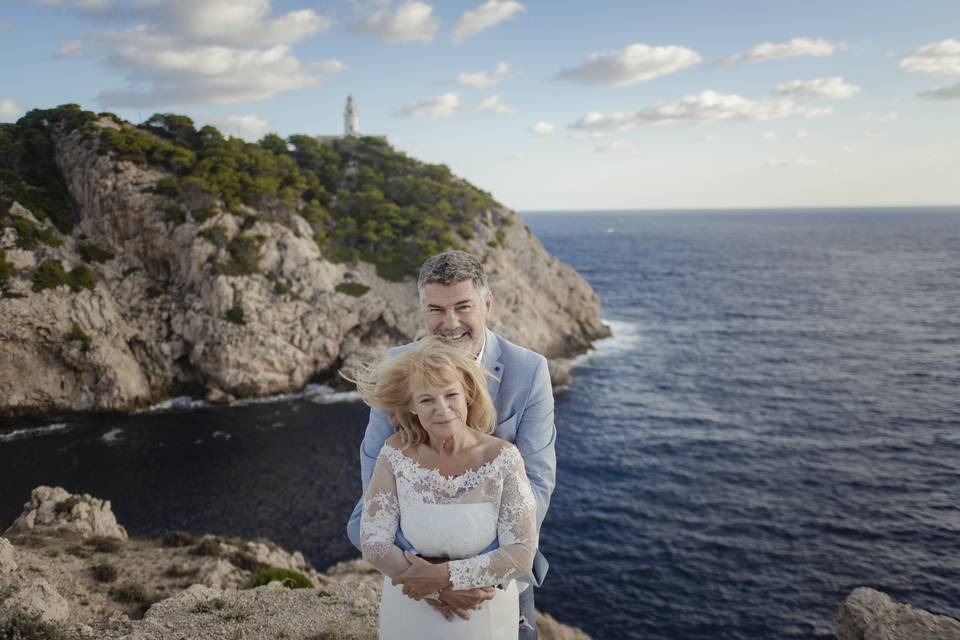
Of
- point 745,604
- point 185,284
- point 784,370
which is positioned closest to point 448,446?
point 745,604

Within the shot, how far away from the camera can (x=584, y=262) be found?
117938mm

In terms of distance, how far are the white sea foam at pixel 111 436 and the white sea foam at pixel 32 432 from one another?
3.07 metres

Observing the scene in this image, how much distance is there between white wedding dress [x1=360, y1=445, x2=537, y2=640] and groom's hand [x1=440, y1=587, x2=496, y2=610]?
2.8 inches

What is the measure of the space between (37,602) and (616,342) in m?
50.6

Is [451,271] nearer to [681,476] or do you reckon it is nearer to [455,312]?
[455,312]

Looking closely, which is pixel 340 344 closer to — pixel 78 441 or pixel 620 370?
pixel 78 441

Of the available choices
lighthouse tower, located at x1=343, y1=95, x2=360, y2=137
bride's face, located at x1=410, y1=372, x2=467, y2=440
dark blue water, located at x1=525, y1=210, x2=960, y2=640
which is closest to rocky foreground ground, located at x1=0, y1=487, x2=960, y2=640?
bride's face, located at x1=410, y1=372, x2=467, y2=440

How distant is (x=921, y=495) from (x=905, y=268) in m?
94.1

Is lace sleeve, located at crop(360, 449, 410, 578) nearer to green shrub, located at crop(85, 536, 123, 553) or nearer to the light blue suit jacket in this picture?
the light blue suit jacket

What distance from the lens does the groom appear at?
14.8ft

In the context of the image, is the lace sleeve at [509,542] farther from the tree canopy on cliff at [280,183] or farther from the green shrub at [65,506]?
the tree canopy on cliff at [280,183]

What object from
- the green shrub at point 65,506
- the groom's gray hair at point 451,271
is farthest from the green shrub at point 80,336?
the groom's gray hair at point 451,271

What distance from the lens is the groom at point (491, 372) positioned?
4516mm

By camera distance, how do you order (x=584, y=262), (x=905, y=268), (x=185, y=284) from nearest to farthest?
(x=185, y=284)
(x=905, y=268)
(x=584, y=262)
